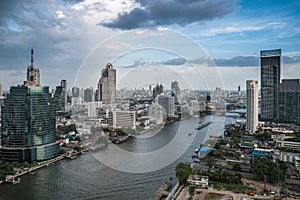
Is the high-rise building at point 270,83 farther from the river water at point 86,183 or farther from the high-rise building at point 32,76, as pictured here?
the high-rise building at point 32,76

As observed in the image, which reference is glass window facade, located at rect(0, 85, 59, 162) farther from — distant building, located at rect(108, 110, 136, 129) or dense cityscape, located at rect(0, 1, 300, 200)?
distant building, located at rect(108, 110, 136, 129)

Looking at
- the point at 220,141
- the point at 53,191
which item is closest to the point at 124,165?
the point at 53,191

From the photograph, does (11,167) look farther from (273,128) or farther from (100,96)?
(273,128)

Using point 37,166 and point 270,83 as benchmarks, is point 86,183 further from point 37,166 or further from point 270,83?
point 270,83

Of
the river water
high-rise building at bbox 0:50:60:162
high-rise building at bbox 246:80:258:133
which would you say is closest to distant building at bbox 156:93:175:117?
high-rise building at bbox 246:80:258:133

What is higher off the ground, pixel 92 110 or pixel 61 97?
pixel 61 97

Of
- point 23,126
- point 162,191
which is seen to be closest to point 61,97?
point 23,126
